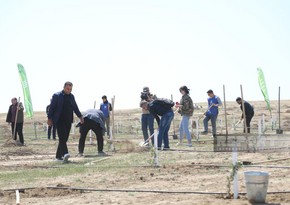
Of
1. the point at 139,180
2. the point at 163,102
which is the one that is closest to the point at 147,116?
the point at 163,102

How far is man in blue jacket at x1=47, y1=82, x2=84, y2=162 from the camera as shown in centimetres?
1278

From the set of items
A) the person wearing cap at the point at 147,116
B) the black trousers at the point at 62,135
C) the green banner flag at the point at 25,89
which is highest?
the green banner flag at the point at 25,89

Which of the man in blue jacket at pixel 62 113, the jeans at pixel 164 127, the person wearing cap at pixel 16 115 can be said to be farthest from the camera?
the person wearing cap at pixel 16 115

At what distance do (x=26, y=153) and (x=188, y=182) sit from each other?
867 cm

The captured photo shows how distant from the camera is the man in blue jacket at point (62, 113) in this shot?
1278cm

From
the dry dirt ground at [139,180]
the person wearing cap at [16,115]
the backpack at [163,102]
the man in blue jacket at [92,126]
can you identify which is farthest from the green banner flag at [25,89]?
the dry dirt ground at [139,180]

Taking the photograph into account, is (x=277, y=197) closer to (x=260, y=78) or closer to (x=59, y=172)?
(x=59, y=172)

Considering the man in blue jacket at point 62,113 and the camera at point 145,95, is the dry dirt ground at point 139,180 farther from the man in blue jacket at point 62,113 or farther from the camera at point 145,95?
the camera at point 145,95

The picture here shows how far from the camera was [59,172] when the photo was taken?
10.4 meters

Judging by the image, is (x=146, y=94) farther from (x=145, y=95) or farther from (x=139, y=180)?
(x=139, y=180)

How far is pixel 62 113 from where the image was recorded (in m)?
12.9

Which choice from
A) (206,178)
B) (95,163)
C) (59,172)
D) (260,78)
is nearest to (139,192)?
(206,178)

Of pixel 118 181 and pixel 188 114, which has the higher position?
pixel 188 114

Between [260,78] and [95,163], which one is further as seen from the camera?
[260,78]
